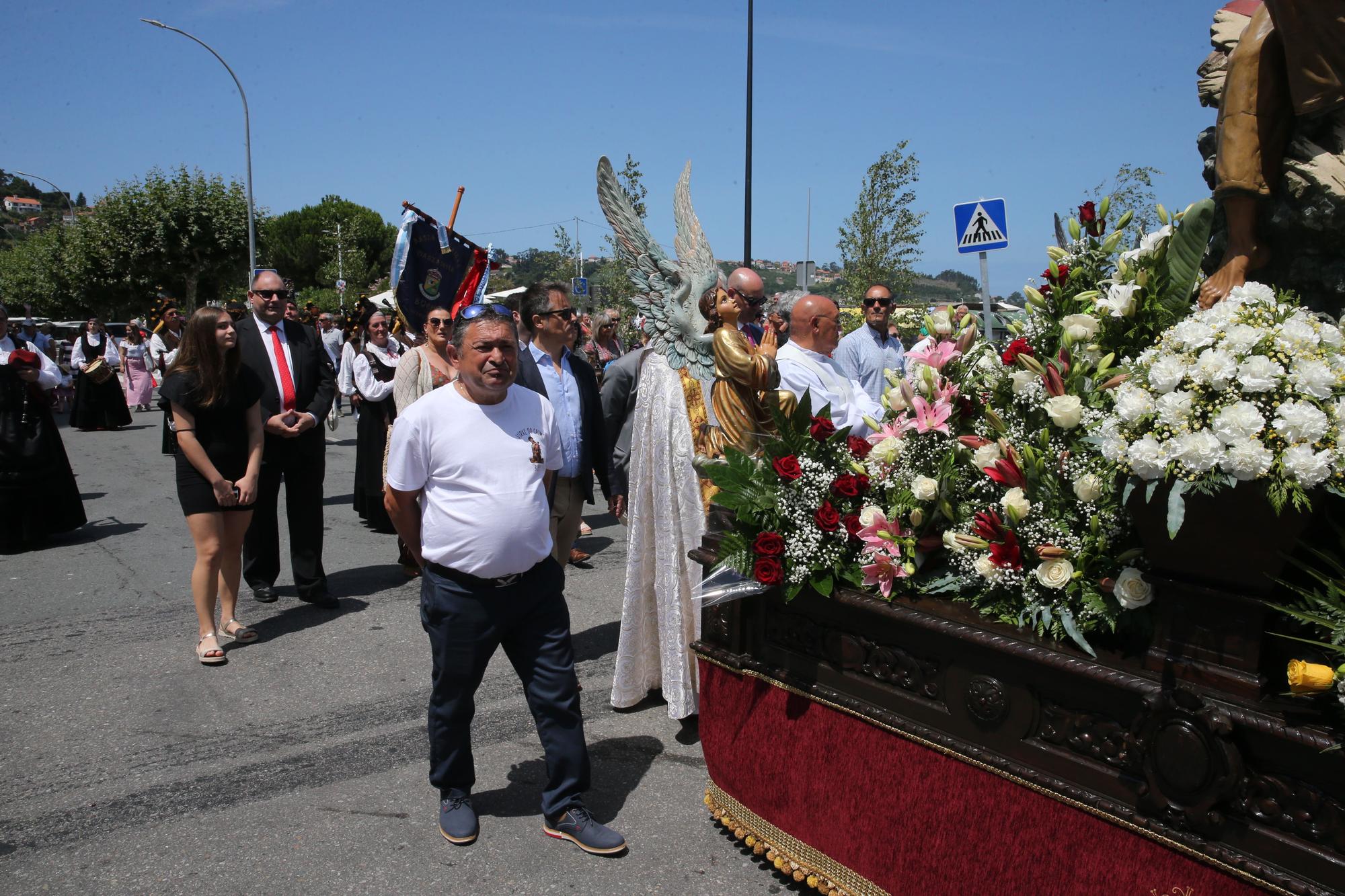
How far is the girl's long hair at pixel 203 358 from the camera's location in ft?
16.8

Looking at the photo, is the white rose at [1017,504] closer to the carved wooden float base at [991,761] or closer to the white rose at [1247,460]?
the carved wooden float base at [991,761]

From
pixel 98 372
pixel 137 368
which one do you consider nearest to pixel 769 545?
pixel 98 372

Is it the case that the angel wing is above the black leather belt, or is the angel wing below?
above

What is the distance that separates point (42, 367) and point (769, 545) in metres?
7.39

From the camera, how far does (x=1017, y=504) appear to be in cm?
246

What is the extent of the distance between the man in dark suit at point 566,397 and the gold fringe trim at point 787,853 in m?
2.04

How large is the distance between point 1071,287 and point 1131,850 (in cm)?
156

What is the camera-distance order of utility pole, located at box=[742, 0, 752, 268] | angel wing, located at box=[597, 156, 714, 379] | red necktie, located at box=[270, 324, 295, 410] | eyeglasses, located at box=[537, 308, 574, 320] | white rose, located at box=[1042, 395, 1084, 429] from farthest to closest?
utility pole, located at box=[742, 0, 752, 268] → red necktie, located at box=[270, 324, 295, 410] → eyeglasses, located at box=[537, 308, 574, 320] → angel wing, located at box=[597, 156, 714, 379] → white rose, located at box=[1042, 395, 1084, 429]

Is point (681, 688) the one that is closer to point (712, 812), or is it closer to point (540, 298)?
point (712, 812)

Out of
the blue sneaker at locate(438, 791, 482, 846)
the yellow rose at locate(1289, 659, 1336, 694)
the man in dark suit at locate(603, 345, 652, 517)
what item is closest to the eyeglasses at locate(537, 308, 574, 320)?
the man in dark suit at locate(603, 345, 652, 517)

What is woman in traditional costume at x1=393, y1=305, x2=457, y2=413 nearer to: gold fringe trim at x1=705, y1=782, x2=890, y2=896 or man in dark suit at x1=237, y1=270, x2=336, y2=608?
man in dark suit at x1=237, y1=270, x2=336, y2=608

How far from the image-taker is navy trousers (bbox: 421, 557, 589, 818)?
3258 millimetres

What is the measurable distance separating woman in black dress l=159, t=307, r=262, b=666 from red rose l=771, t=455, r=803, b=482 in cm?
350

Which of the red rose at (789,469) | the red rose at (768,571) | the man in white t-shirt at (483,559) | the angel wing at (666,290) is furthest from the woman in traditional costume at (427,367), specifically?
the red rose at (768,571)
